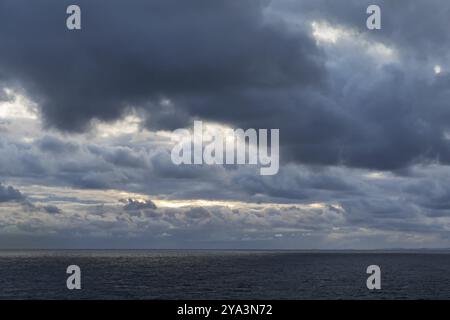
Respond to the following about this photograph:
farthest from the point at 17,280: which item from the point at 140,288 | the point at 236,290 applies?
the point at 236,290
